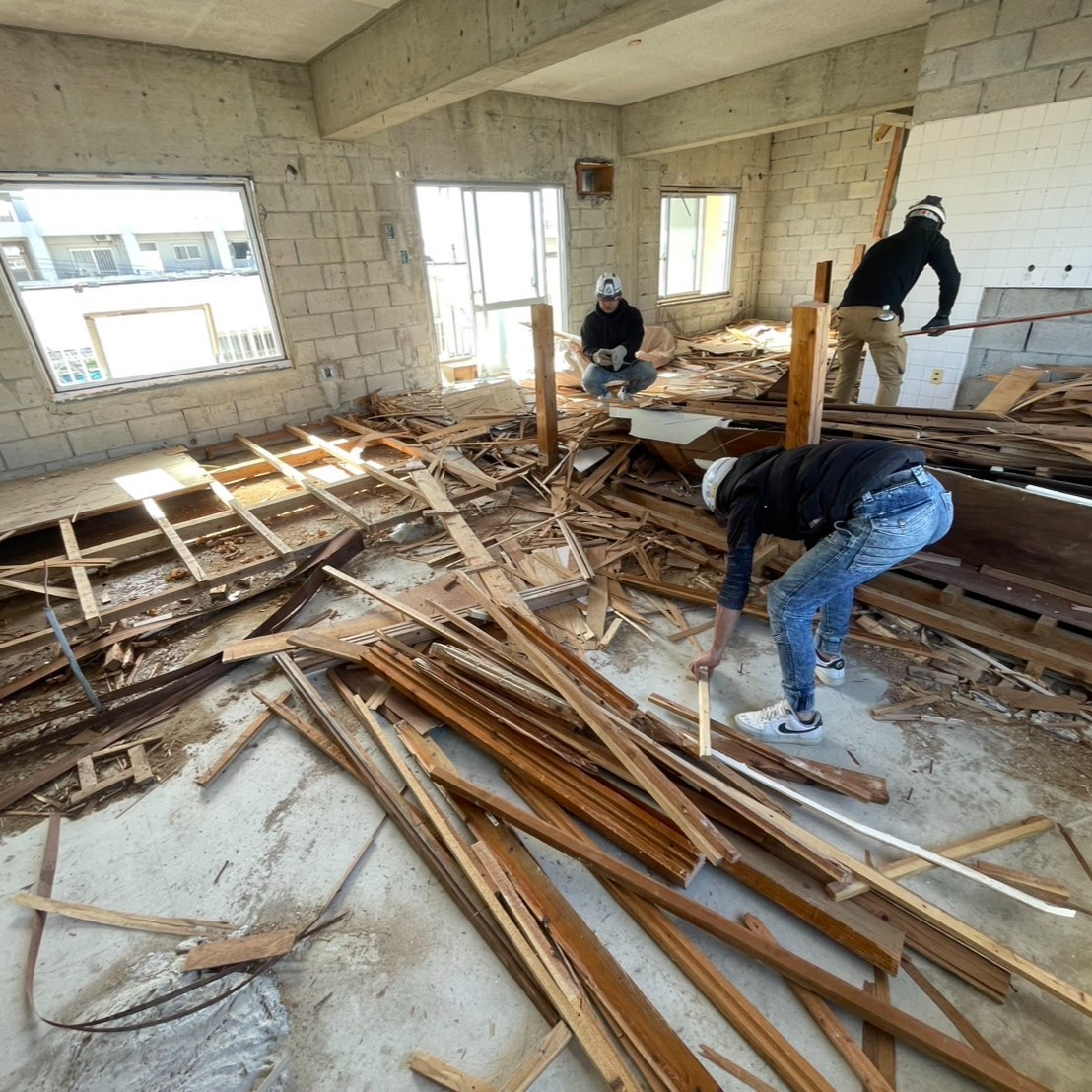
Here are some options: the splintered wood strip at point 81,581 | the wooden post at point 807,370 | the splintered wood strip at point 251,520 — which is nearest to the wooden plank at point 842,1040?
the wooden post at point 807,370

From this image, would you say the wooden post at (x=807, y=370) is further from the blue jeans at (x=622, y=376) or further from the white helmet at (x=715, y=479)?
the blue jeans at (x=622, y=376)

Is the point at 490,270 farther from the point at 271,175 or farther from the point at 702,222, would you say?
the point at 702,222

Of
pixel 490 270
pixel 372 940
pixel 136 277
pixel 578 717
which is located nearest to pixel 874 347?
pixel 578 717

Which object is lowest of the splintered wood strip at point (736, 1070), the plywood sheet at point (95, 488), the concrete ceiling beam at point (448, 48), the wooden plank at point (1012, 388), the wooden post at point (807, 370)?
the splintered wood strip at point (736, 1070)

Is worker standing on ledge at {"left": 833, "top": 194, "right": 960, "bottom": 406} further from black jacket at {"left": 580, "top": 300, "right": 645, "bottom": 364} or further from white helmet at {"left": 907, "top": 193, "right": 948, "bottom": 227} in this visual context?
black jacket at {"left": 580, "top": 300, "right": 645, "bottom": 364}

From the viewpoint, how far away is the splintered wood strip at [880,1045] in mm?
1416

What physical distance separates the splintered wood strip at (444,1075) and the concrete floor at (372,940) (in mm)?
32

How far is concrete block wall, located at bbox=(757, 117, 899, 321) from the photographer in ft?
29.5

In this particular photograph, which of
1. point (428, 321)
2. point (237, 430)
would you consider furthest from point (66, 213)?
point (428, 321)

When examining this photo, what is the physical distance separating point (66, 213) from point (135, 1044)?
5974 mm

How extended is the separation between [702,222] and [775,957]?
36.1 ft

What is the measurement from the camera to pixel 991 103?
13.1ft

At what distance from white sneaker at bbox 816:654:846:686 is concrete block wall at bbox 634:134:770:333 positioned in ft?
25.6

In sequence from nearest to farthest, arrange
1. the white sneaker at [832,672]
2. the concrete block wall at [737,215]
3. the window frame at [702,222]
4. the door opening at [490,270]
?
the white sneaker at [832,672] < the door opening at [490,270] < the concrete block wall at [737,215] < the window frame at [702,222]
